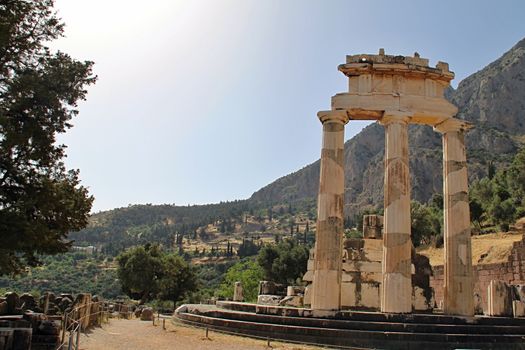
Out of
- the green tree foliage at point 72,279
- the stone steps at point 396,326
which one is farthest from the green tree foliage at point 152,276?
the stone steps at point 396,326

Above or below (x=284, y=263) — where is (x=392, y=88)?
above

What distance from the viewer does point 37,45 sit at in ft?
64.7

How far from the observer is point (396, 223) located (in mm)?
20250

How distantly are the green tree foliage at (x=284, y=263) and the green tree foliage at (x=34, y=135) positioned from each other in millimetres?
51647

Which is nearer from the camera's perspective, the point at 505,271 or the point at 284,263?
the point at 505,271

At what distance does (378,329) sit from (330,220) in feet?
16.0

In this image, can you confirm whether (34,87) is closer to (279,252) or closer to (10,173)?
(10,173)

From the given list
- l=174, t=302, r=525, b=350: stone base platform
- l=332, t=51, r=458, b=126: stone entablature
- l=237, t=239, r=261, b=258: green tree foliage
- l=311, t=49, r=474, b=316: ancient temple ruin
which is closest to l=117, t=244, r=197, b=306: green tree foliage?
l=174, t=302, r=525, b=350: stone base platform

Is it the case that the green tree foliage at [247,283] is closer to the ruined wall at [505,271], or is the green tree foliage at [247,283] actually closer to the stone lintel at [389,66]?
the ruined wall at [505,271]

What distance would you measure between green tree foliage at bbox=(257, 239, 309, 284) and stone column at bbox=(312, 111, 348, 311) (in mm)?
49597

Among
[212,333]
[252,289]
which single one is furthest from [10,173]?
[252,289]

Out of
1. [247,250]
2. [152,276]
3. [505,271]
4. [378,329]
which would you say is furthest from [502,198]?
[247,250]

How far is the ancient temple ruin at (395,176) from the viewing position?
19.8m

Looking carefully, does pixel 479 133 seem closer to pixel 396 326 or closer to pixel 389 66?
pixel 389 66
